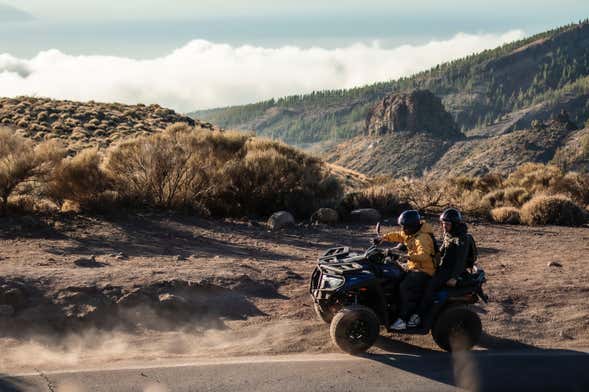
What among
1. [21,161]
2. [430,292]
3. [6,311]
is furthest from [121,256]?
[430,292]

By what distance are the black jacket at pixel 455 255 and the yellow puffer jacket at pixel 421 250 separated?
0.47ft

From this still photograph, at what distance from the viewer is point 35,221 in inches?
516

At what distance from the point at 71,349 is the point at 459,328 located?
15.0 feet

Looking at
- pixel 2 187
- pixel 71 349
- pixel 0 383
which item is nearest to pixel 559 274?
pixel 71 349

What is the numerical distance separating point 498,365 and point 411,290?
1243 mm

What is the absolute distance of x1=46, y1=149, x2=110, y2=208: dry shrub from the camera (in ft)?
48.8

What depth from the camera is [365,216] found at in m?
16.6

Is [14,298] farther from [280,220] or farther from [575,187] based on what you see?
[575,187]

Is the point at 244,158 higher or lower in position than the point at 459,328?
higher

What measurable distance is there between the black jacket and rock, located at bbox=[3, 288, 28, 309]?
5.53 metres

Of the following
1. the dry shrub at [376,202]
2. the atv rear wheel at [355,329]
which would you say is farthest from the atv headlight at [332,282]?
the dry shrub at [376,202]

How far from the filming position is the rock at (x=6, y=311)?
26.9 ft

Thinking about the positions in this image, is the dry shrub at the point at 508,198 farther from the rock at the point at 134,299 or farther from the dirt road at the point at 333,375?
the rock at the point at 134,299

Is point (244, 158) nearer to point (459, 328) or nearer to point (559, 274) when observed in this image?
point (559, 274)
